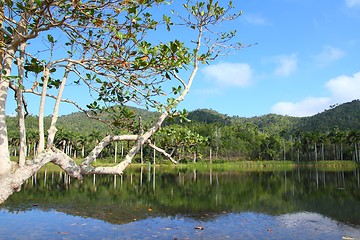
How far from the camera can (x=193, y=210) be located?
2098 centimetres

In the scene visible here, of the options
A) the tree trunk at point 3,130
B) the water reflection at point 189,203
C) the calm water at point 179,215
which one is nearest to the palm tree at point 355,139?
the water reflection at point 189,203

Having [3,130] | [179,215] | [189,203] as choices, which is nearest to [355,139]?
[189,203]

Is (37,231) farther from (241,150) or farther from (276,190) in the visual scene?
(241,150)

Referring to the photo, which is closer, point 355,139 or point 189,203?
point 189,203

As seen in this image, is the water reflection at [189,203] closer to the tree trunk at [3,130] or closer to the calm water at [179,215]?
the calm water at [179,215]

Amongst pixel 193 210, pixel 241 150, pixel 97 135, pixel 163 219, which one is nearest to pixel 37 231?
pixel 163 219

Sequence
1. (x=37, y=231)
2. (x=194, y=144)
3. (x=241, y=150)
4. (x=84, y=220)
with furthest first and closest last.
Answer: (x=241, y=150) → (x=84, y=220) → (x=37, y=231) → (x=194, y=144)

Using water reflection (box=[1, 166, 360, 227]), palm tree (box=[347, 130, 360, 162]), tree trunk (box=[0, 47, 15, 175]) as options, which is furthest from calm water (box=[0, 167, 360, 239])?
palm tree (box=[347, 130, 360, 162])

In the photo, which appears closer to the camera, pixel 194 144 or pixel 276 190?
pixel 194 144

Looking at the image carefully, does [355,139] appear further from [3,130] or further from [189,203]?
[3,130]

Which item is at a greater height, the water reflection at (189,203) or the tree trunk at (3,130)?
the tree trunk at (3,130)

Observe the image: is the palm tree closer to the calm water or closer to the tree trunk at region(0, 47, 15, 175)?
the calm water

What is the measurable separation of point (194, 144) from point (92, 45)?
2038mm

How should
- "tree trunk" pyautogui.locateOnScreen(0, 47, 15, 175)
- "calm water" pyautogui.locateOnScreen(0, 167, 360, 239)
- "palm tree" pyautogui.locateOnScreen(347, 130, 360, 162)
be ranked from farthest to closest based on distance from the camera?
"palm tree" pyautogui.locateOnScreen(347, 130, 360, 162), "calm water" pyautogui.locateOnScreen(0, 167, 360, 239), "tree trunk" pyautogui.locateOnScreen(0, 47, 15, 175)
